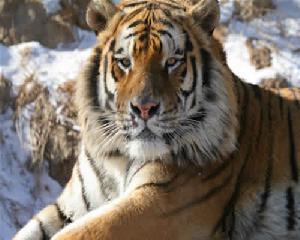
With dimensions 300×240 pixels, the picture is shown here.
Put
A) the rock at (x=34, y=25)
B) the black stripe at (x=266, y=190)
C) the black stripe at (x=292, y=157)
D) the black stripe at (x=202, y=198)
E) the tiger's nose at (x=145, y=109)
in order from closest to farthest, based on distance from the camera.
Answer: the tiger's nose at (x=145, y=109) < the black stripe at (x=202, y=198) < the black stripe at (x=266, y=190) < the black stripe at (x=292, y=157) < the rock at (x=34, y=25)

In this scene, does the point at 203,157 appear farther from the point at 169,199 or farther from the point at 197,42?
the point at 197,42

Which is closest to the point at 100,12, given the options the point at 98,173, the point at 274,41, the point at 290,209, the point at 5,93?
the point at 98,173

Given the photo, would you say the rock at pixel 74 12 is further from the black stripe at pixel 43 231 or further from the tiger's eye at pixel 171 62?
the tiger's eye at pixel 171 62

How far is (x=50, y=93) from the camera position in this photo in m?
4.86

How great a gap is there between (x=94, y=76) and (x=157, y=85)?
37 cm

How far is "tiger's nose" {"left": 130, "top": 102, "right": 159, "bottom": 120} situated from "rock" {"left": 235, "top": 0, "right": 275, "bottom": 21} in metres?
2.65

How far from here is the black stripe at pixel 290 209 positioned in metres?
3.12

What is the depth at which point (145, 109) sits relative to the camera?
2.68m

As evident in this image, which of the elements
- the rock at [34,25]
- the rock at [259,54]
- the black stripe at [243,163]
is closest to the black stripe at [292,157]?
the black stripe at [243,163]

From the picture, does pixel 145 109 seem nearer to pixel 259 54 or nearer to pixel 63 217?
pixel 63 217

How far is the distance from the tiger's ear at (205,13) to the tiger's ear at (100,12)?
1.05 feet

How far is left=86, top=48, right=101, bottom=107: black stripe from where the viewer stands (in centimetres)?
299

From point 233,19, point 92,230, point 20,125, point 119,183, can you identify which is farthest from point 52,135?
point 92,230

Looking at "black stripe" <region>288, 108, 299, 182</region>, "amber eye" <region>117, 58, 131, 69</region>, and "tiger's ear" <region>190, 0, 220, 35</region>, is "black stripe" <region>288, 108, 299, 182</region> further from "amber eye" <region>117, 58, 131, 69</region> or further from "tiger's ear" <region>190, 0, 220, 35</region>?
"amber eye" <region>117, 58, 131, 69</region>
